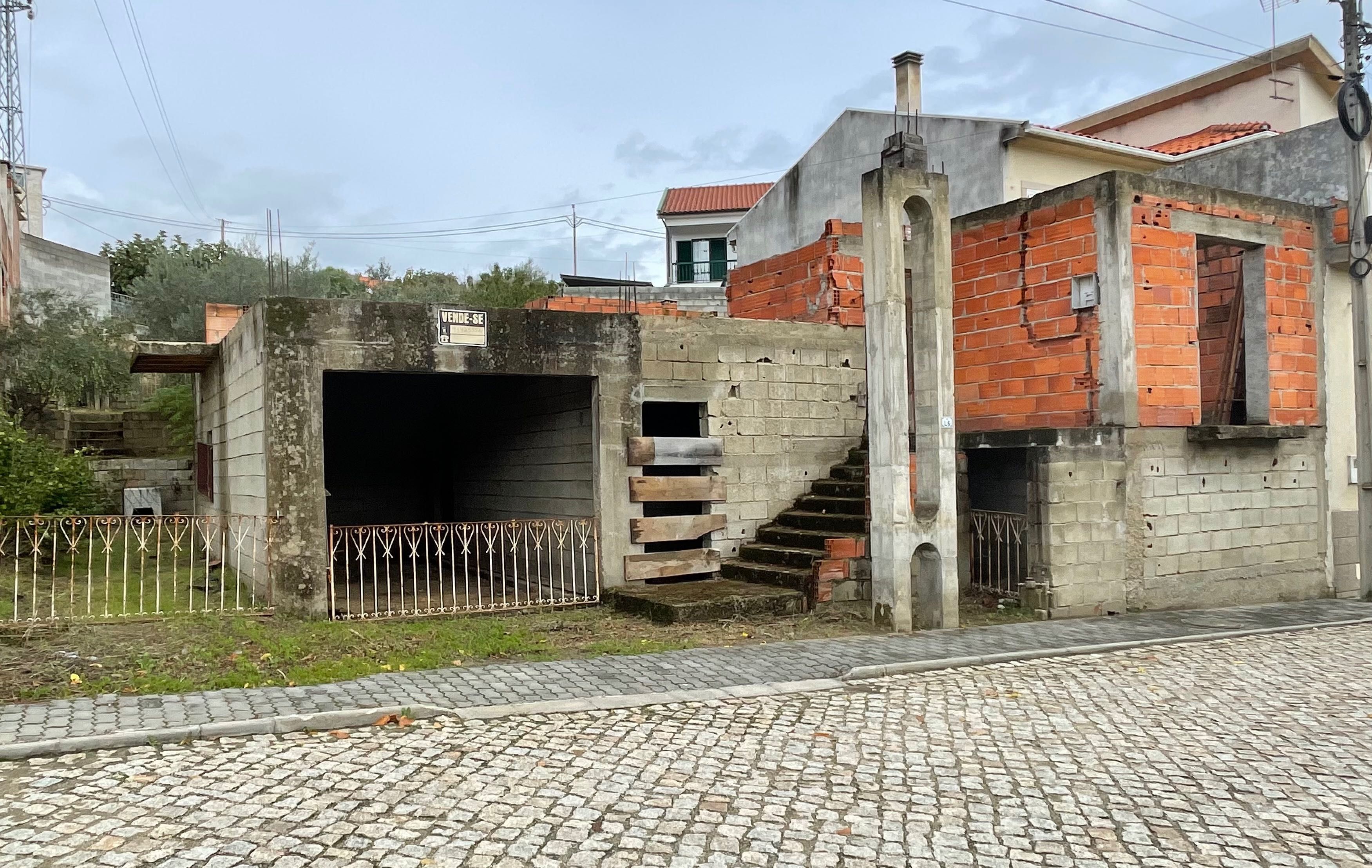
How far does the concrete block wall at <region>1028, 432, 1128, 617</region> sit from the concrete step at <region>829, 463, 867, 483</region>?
6.55ft

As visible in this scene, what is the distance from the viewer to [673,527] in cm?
1148

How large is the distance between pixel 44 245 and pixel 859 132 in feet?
67.3

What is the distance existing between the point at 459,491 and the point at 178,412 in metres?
7.59

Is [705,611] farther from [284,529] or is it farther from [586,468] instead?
[284,529]

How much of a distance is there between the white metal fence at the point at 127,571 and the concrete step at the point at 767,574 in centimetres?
481

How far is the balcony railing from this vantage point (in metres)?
38.6

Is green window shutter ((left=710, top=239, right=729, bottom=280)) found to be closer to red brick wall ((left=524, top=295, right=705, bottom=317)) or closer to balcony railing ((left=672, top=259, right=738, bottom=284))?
balcony railing ((left=672, top=259, right=738, bottom=284))

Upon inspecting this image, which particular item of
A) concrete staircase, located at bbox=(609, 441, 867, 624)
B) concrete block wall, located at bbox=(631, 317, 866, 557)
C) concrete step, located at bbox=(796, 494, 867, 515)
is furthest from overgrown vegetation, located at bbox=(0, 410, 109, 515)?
concrete step, located at bbox=(796, 494, 867, 515)

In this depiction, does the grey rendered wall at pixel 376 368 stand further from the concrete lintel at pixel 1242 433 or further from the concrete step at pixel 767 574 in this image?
the concrete lintel at pixel 1242 433

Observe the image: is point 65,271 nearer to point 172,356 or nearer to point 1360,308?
point 172,356

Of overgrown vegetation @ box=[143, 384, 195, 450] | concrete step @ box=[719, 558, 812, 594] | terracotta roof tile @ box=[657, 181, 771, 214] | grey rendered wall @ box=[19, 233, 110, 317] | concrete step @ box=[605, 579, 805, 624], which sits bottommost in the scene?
concrete step @ box=[605, 579, 805, 624]

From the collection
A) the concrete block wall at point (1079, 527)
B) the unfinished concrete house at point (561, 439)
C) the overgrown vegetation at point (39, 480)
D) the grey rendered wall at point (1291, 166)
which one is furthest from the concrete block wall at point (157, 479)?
the grey rendered wall at point (1291, 166)

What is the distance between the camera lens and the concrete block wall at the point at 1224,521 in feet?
36.5

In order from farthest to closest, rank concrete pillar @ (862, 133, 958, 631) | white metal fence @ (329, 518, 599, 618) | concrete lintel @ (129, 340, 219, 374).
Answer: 1. concrete lintel @ (129, 340, 219, 374)
2. white metal fence @ (329, 518, 599, 618)
3. concrete pillar @ (862, 133, 958, 631)
